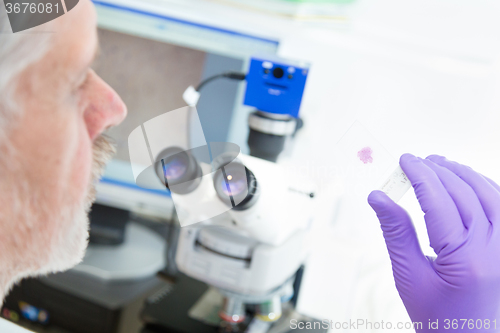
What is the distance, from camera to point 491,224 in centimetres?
54

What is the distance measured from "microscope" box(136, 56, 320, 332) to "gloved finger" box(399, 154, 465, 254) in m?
0.20

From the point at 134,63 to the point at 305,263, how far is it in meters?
0.82

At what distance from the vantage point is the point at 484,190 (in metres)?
0.56

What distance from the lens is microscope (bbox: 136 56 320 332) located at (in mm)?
652

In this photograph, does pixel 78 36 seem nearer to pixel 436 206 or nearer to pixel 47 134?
pixel 47 134

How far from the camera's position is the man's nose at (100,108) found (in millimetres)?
546

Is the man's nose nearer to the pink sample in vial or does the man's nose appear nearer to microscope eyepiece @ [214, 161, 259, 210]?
microscope eyepiece @ [214, 161, 259, 210]

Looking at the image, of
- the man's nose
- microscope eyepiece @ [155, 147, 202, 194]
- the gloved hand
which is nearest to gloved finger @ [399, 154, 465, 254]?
the gloved hand

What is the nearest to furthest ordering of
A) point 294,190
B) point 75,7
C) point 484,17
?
point 75,7 < point 294,190 < point 484,17

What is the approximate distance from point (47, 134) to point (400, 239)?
0.53 metres

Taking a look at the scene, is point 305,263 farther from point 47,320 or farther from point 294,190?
point 47,320

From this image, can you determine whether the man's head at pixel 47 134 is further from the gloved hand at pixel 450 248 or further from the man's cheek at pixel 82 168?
the gloved hand at pixel 450 248

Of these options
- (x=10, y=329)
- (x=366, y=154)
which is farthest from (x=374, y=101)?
(x=10, y=329)

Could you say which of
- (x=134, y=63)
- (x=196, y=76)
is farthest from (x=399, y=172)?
(x=134, y=63)
